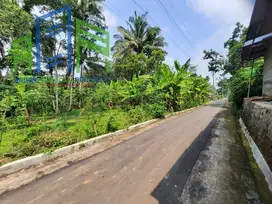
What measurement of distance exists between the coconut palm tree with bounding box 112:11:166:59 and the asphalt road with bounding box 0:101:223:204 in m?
16.7

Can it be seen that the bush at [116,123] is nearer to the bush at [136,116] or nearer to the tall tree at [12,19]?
the bush at [136,116]

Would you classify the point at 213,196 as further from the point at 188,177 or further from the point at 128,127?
the point at 128,127

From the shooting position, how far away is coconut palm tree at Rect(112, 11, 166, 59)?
1895 cm

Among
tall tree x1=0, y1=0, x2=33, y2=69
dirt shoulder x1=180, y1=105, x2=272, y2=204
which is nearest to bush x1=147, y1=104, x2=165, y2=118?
dirt shoulder x1=180, y1=105, x2=272, y2=204

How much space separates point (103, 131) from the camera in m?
5.44

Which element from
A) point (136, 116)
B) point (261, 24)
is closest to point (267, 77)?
point (261, 24)

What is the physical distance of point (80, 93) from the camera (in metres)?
13.1

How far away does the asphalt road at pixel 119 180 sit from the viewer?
2281 mm

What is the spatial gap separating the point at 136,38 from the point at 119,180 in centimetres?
1912

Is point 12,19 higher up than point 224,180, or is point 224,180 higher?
Result: point 12,19

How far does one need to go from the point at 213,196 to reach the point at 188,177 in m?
0.54

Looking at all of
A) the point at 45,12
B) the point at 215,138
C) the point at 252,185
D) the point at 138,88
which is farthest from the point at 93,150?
the point at 45,12

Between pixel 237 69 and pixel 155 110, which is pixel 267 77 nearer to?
pixel 155 110

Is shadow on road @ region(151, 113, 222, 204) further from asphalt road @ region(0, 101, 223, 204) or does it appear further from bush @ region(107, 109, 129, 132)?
bush @ region(107, 109, 129, 132)
